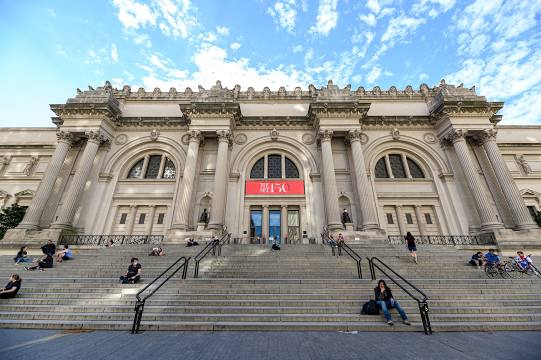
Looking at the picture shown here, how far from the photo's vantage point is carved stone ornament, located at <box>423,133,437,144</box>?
19.0 m

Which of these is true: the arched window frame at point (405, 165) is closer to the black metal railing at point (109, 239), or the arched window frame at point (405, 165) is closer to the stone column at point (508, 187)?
the stone column at point (508, 187)

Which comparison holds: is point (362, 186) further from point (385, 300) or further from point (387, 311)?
point (387, 311)

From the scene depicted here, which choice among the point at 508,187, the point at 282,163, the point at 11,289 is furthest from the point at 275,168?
the point at 508,187

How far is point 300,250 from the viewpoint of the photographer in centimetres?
1157

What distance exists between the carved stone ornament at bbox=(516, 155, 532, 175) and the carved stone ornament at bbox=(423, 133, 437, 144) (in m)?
8.34

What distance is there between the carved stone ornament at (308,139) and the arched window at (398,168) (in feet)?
19.1

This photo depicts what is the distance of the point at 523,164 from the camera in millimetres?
19672

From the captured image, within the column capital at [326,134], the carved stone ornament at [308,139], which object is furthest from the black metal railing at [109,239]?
the column capital at [326,134]

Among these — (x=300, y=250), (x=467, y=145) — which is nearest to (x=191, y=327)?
(x=300, y=250)

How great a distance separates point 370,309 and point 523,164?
24.7 meters

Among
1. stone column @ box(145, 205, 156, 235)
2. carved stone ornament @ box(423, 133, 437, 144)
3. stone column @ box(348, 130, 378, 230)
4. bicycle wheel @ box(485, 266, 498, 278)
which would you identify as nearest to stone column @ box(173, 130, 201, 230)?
stone column @ box(145, 205, 156, 235)

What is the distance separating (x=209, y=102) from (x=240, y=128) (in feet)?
11.0

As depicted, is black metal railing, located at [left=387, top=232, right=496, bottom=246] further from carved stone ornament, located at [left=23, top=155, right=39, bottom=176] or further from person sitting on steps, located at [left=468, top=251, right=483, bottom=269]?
carved stone ornament, located at [left=23, top=155, right=39, bottom=176]

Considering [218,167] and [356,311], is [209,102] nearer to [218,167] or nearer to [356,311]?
[218,167]
